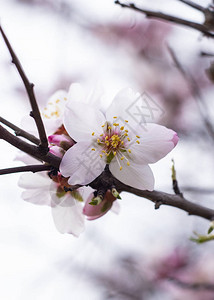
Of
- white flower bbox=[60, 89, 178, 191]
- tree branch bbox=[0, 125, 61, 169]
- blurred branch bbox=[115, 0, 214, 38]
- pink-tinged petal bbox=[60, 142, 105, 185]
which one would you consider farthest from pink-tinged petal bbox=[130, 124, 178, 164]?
blurred branch bbox=[115, 0, 214, 38]

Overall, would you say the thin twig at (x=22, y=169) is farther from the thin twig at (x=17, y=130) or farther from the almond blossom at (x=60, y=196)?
the almond blossom at (x=60, y=196)

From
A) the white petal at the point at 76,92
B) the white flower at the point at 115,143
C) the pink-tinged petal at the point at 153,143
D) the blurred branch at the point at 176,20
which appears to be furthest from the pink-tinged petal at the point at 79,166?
the blurred branch at the point at 176,20

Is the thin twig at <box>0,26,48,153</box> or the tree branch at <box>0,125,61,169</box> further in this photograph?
the tree branch at <box>0,125,61,169</box>

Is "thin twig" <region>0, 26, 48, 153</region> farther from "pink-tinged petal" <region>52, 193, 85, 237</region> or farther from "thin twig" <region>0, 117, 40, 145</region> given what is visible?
"pink-tinged petal" <region>52, 193, 85, 237</region>

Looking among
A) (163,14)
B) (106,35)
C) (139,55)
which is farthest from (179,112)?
(163,14)

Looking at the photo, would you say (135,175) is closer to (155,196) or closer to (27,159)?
(155,196)

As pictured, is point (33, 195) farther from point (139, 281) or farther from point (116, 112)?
point (139, 281)
